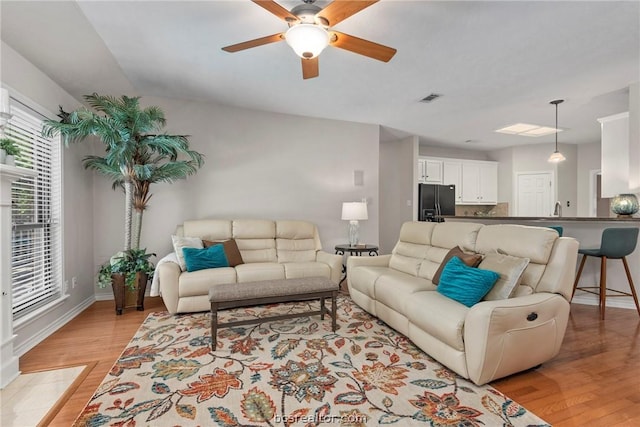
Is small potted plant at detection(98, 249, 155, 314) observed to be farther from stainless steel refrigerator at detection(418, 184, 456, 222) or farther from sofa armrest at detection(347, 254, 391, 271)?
stainless steel refrigerator at detection(418, 184, 456, 222)

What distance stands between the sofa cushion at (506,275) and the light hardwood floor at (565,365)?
21.4 inches

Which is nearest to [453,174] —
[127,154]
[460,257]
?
[460,257]

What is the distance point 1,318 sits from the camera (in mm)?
1963

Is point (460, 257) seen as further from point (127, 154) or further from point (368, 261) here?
point (127, 154)

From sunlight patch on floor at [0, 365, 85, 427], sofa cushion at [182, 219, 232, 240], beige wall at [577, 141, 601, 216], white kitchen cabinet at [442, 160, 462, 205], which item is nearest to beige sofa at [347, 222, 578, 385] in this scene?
sofa cushion at [182, 219, 232, 240]

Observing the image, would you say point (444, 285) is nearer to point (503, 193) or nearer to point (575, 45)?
point (575, 45)

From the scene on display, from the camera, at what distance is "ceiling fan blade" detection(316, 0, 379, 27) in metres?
1.74

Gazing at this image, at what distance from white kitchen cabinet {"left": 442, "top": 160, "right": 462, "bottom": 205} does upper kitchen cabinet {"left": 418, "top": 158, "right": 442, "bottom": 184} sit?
0.50 ft

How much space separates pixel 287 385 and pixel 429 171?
5826 mm

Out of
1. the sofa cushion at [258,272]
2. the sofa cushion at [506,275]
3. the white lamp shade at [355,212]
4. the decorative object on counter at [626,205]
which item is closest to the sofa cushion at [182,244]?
the sofa cushion at [258,272]

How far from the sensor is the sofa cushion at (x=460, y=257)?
2.43m

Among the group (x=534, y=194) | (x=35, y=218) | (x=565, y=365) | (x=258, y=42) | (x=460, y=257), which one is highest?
(x=258, y=42)

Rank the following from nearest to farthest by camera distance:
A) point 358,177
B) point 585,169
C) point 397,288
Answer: point 397,288 → point 358,177 → point 585,169

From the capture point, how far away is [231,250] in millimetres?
3656
